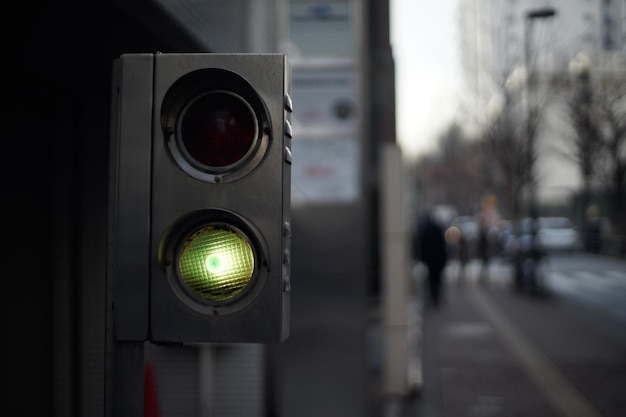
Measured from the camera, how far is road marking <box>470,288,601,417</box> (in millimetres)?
8633

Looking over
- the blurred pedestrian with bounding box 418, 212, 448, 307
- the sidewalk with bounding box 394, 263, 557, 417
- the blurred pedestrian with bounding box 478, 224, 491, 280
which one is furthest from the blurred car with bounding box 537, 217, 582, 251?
the sidewalk with bounding box 394, 263, 557, 417

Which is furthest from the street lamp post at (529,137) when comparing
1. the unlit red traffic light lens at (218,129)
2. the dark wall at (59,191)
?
the unlit red traffic light lens at (218,129)

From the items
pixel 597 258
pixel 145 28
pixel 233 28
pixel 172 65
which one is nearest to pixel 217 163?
pixel 172 65

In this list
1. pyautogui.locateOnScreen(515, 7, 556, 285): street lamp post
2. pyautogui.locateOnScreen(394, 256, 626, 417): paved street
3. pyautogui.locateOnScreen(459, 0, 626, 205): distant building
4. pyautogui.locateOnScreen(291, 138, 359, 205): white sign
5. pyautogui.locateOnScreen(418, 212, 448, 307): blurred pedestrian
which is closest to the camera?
pyautogui.locateOnScreen(291, 138, 359, 205): white sign

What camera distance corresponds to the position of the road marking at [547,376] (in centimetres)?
863

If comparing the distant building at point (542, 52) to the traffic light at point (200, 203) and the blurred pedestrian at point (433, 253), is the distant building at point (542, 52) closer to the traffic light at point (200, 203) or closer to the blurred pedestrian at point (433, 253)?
the blurred pedestrian at point (433, 253)

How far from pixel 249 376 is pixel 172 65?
478 centimetres

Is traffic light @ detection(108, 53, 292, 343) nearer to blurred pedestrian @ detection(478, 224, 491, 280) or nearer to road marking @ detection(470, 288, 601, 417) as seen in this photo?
road marking @ detection(470, 288, 601, 417)

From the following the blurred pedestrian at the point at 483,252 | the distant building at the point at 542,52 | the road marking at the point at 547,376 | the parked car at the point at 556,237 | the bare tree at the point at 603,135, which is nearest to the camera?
the road marking at the point at 547,376

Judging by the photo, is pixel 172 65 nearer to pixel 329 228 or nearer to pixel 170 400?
pixel 329 228

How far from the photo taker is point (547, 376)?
1055 centimetres

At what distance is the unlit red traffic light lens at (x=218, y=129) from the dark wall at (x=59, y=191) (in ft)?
6.78

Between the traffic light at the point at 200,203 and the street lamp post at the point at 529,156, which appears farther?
the street lamp post at the point at 529,156

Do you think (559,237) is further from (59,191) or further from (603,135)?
(59,191)
